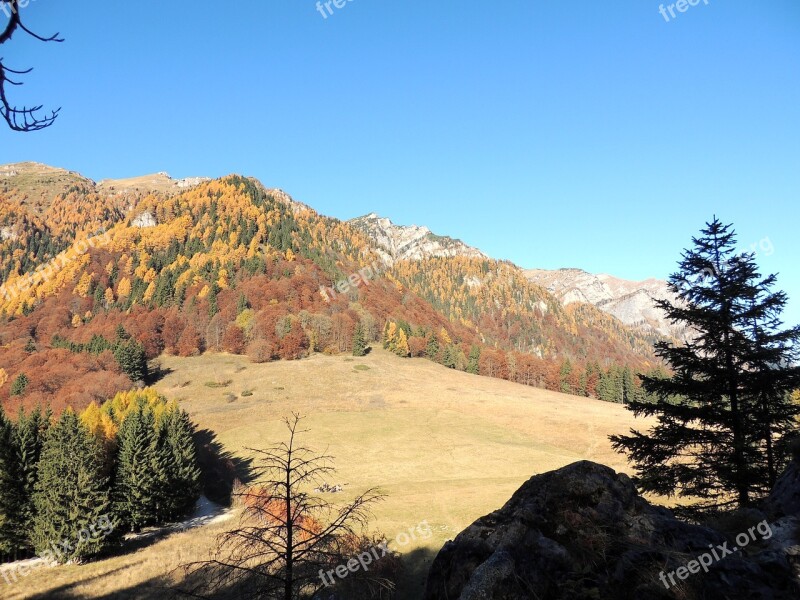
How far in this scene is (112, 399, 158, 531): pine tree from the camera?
42.0m

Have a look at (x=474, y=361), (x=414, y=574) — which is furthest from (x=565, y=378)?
(x=414, y=574)

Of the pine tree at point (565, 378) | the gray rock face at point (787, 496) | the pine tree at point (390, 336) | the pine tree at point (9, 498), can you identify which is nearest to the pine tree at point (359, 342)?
the pine tree at point (390, 336)

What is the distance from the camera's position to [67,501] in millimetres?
33781

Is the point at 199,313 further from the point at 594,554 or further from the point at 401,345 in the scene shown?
the point at 594,554

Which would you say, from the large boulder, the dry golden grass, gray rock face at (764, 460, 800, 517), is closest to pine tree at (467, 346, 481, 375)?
the dry golden grass

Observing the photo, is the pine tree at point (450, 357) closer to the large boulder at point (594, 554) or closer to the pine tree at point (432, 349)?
the pine tree at point (432, 349)

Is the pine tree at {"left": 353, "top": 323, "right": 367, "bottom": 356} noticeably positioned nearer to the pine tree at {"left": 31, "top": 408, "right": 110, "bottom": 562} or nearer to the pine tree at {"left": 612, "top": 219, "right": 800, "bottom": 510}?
the pine tree at {"left": 31, "top": 408, "right": 110, "bottom": 562}

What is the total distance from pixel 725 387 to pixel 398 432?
57.3m

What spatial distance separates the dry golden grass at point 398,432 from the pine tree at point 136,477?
7515 millimetres

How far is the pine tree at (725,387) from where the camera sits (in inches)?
503

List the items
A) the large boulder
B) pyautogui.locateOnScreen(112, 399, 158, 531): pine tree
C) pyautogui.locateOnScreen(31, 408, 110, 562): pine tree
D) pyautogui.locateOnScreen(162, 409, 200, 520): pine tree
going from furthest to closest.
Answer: pyautogui.locateOnScreen(162, 409, 200, 520): pine tree → pyautogui.locateOnScreen(112, 399, 158, 531): pine tree → pyautogui.locateOnScreen(31, 408, 110, 562): pine tree → the large boulder

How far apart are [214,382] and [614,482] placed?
94128 millimetres

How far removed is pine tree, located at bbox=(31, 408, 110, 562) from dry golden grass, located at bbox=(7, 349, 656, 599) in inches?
92.6

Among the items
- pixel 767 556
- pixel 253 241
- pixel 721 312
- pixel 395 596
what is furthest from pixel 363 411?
pixel 253 241
